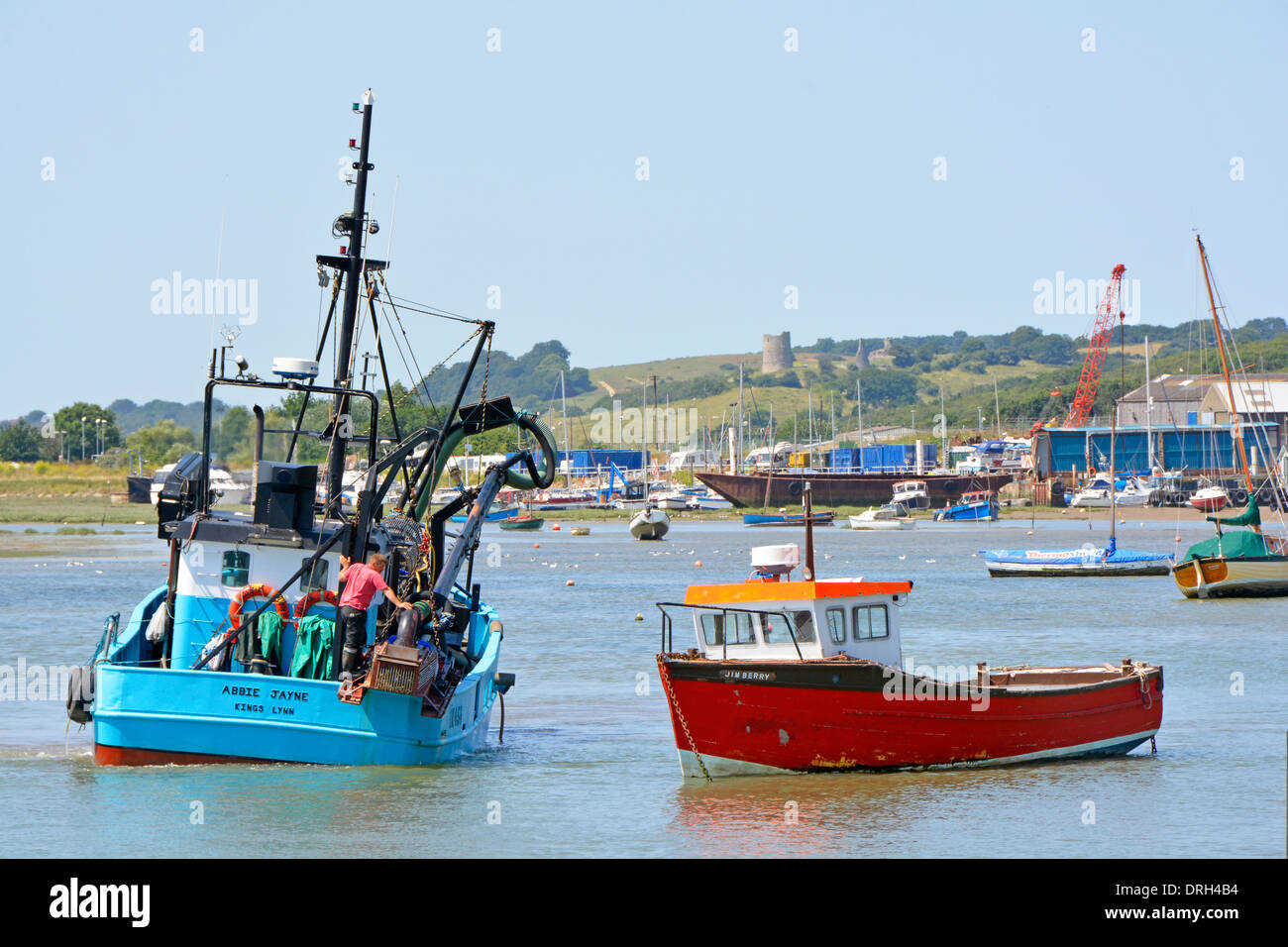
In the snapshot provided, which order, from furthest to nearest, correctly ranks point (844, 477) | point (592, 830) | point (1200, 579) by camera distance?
1. point (844, 477)
2. point (1200, 579)
3. point (592, 830)

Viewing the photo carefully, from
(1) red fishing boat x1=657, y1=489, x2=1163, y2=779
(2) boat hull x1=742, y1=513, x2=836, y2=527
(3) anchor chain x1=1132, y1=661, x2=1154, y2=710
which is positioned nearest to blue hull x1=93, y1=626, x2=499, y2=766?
(1) red fishing boat x1=657, y1=489, x2=1163, y2=779

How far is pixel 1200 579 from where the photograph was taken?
47.4 metres

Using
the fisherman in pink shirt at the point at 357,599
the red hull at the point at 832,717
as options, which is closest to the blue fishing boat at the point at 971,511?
the red hull at the point at 832,717

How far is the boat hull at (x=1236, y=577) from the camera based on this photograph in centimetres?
4667

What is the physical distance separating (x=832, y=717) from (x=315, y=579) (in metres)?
6.58

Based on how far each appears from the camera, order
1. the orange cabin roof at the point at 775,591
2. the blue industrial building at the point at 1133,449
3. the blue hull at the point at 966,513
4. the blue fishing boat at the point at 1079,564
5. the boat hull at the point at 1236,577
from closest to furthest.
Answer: the orange cabin roof at the point at 775,591, the boat hull at the point at 1236,577, the blue fishing boat at the point at 1079,564, the blue hull at the point at 966,513, the blue industrial building at the point at 1133,449

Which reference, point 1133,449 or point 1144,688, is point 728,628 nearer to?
point 1144,688

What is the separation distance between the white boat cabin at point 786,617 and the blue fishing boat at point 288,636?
11.3 ft

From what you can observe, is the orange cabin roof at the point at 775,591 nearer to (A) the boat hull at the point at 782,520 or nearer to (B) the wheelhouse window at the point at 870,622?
(B) the wheelhouse window at the point at 870,622

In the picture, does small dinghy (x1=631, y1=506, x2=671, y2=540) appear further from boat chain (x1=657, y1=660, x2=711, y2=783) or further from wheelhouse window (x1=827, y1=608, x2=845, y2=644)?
wheelhouse window (x1=827, y1=608, x2=845, y2=644)
